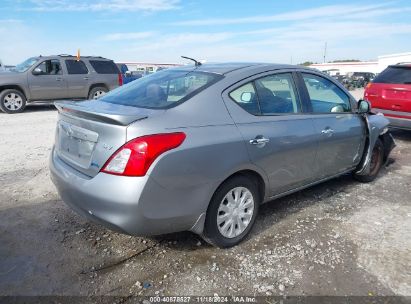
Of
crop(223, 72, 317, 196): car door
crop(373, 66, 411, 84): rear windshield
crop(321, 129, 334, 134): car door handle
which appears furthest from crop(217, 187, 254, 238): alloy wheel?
crop(373, 66, 411, 84): rear windshield

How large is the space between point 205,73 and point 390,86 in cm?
573

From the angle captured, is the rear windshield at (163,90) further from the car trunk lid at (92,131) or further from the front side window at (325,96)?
the front side window at (325,96)

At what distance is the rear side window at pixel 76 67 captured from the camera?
1242 cm

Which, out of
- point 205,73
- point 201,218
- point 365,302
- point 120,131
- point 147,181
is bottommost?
point 365,302

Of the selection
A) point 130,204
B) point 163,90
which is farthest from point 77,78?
point 130,204

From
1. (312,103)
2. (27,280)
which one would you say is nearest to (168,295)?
(27,280)

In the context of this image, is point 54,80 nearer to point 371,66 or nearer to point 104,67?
point 104,67

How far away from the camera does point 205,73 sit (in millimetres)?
3455

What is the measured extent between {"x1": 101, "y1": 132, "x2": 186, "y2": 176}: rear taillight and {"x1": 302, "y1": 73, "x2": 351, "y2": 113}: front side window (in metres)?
2.12

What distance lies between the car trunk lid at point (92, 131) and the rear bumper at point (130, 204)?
0.12 metres

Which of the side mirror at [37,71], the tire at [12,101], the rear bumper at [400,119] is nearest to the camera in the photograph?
the rear bumper at [400,119]

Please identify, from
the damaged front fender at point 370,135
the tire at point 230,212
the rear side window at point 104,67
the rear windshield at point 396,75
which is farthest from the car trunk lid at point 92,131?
the rear side window at point 104,67

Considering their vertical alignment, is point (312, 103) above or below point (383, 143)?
above

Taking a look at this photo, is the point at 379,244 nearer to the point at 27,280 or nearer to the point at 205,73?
the point at 205,73
